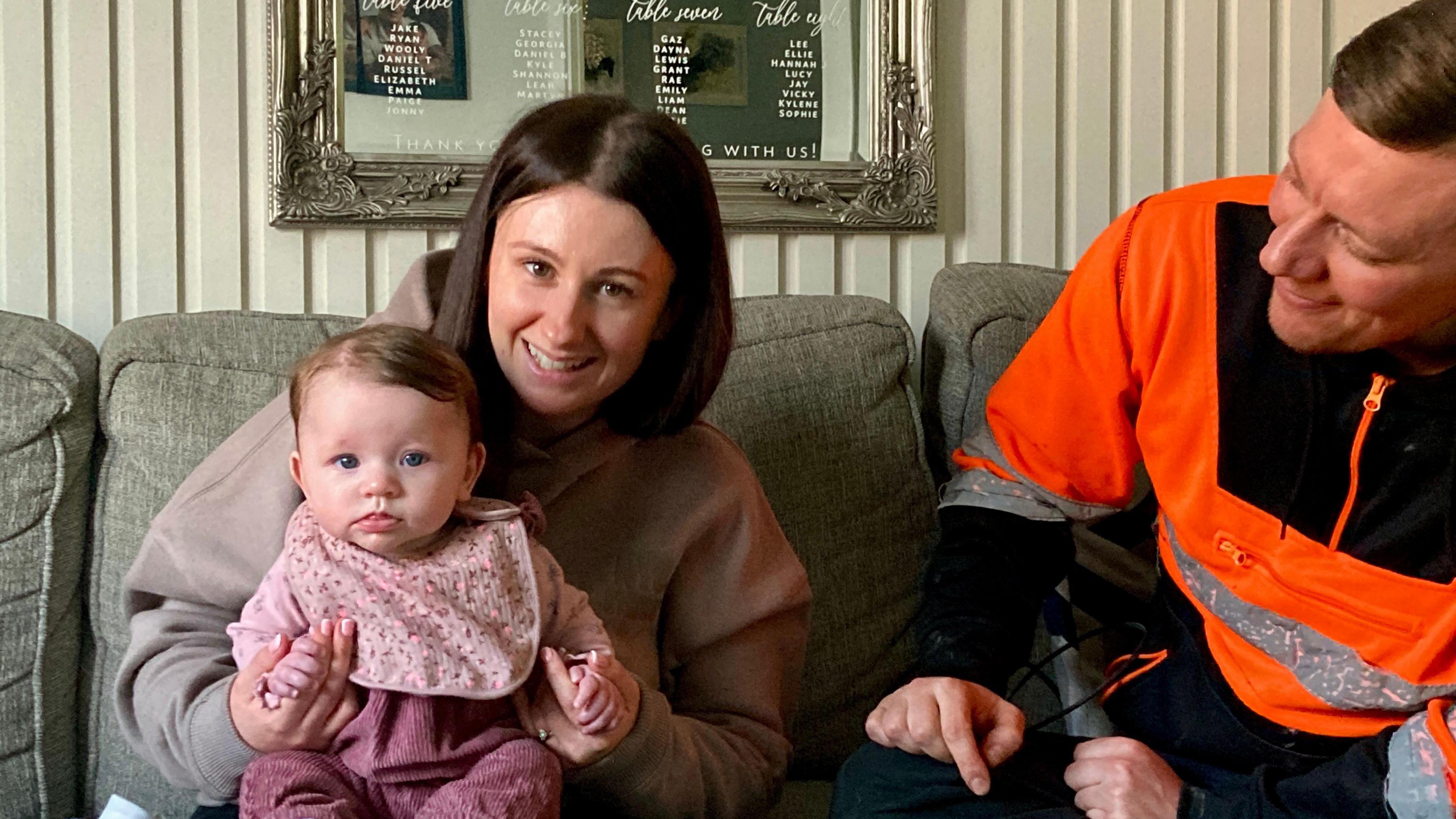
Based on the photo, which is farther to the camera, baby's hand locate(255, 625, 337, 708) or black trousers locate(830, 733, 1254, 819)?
black trousers locate(830, 733, 1254, 819)

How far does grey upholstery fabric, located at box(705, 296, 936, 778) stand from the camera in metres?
1.63

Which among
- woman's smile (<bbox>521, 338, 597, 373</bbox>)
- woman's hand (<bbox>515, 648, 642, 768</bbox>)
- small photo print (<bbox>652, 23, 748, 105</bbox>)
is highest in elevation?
small photo print (<bbox>652, 23, 748, 105</bbox>)

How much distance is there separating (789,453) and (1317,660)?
72cm

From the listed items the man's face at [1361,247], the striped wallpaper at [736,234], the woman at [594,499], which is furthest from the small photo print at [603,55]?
the man's face at [1361,247]

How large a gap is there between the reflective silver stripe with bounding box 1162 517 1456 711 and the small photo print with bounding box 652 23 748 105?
3.42 ft

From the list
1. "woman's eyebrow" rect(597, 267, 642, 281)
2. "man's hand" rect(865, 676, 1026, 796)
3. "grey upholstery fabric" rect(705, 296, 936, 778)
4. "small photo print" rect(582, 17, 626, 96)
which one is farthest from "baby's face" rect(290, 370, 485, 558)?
"small photo print" rect(582, 17, 626, 96)

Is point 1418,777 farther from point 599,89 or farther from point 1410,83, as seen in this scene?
point 599,89

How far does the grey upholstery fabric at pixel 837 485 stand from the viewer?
5.34 feet

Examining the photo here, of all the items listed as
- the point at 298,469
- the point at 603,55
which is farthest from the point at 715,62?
the point at 298,469

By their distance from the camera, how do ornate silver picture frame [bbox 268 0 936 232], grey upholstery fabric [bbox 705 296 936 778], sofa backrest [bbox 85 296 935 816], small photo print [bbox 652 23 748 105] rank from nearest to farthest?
sofa backrest [bbox 85 296 935 816] < grey upholstery fabric [bbox 705 296 936 778] < ornate silver picture frame [bbox 268 0 936 232] < small photo print [bbox 652 23 748 105]

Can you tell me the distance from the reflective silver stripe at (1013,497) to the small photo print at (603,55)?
0.83 meters

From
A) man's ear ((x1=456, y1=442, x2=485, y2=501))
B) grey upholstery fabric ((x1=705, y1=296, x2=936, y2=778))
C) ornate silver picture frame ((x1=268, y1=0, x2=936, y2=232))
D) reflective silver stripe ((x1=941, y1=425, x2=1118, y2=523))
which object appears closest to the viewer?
man's ear ((x1=456, y1=442, x2=485, y2=501))

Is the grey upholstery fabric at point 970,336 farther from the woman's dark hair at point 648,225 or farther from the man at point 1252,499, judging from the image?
the woman's dark hair at point 648,225

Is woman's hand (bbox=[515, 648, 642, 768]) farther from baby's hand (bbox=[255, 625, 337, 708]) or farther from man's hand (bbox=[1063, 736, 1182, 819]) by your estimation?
man's hand (bbox=[1063, 736, 1182, 819])
